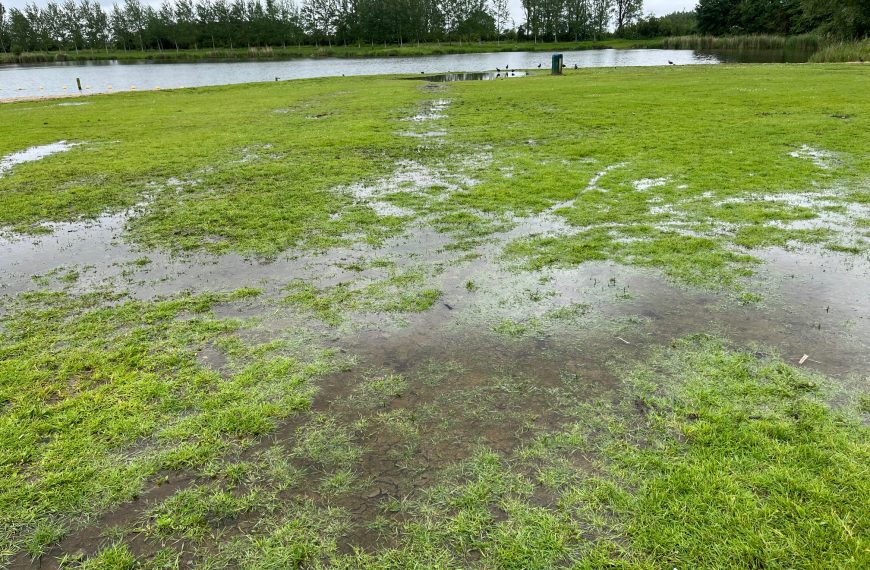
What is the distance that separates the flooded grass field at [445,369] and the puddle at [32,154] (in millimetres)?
4326

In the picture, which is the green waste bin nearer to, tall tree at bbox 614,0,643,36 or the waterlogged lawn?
the waterlogged lawn

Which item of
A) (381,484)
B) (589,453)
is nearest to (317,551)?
(381,484)

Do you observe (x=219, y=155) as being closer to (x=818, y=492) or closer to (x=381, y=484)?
(x=381, y=484)

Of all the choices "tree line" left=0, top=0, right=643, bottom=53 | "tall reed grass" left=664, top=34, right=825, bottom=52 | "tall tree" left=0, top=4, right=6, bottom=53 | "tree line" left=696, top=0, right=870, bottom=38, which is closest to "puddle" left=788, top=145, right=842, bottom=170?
"tall reed grass" left=664, top=34, right=825, bottom=52

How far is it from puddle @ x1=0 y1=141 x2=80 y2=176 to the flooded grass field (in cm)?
433

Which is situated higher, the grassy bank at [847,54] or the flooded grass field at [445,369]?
the grassy bank at [847,54]

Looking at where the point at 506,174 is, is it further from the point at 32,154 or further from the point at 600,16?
the point at 600,16

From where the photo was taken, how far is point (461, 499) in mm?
3205

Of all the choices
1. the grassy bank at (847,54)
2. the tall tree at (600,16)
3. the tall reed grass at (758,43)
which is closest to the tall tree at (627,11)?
the tall tree at (600,16)

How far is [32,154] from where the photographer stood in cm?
1523

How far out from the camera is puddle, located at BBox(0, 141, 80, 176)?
1382 centimetres

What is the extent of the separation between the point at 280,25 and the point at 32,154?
4424 inches

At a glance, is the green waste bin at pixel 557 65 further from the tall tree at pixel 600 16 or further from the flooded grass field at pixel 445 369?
the tall tree at pixel 600 16

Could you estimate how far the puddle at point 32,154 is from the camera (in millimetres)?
13824
